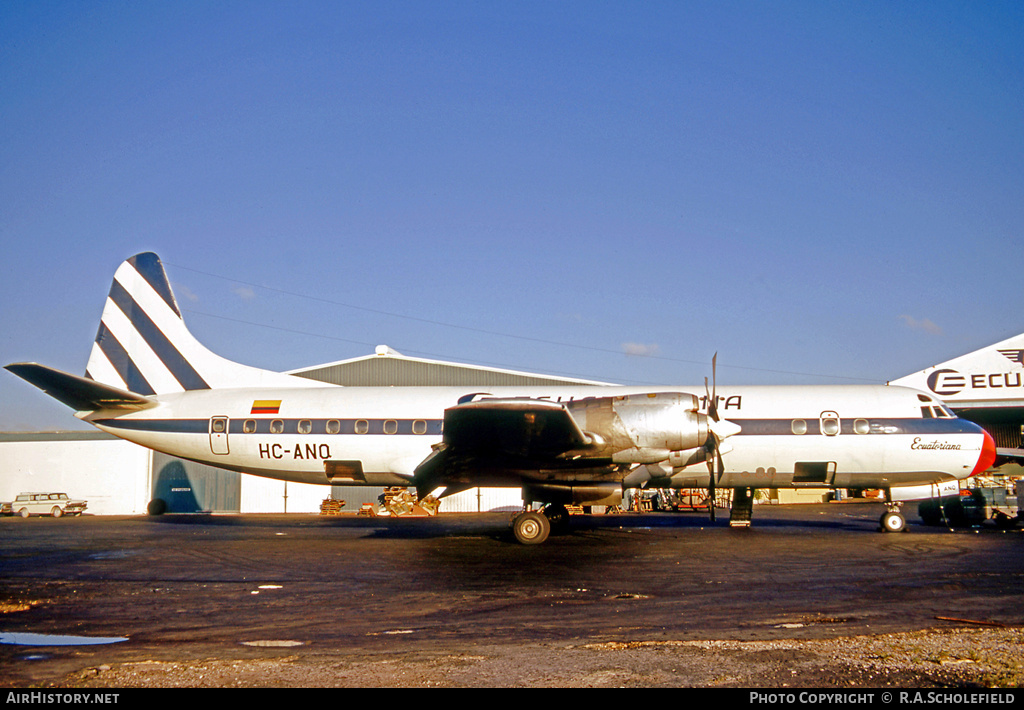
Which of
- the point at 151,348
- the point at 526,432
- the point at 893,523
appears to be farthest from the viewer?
the point at 151,348

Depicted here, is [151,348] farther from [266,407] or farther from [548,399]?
[548,399]

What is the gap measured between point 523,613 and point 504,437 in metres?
6.02

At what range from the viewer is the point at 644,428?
13781mm

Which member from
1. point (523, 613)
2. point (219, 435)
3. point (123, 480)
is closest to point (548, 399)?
point (219, 435)

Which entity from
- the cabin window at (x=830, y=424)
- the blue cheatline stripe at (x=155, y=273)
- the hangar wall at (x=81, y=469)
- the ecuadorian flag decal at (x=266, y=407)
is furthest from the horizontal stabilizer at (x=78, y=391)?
the hangar wall at (x=81, y=469)

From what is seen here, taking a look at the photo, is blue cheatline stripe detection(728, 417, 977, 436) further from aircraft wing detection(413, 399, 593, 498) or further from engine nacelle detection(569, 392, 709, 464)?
aircraft wing detection(413, 399, 593, 498)

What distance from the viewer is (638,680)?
4.98m

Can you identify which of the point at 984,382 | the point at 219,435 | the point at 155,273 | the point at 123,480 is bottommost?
the point at 123,480

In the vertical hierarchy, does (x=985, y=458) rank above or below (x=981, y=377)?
below

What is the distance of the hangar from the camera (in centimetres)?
3500

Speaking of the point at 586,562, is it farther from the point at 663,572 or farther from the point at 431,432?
the point at 431,432

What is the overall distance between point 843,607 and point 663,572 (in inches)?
126
